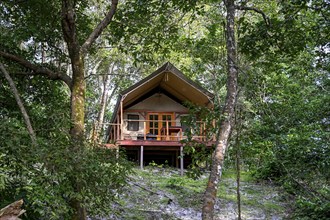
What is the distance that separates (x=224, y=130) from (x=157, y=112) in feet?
34.5

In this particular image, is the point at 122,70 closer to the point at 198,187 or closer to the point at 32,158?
the point at 198,187

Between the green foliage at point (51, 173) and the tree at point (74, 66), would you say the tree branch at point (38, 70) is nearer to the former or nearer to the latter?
the tree at point (74, 66)

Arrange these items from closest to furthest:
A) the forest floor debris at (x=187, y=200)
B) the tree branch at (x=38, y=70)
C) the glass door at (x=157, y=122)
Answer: the tree branch at (x=38, y=70) → the forest floor debris at (x=187, y=200) → the glass door at (x=157, y=122)

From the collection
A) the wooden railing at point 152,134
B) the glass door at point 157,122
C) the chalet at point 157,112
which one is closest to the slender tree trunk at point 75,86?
the chalet at point 157,112

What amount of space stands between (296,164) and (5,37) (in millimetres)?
7002

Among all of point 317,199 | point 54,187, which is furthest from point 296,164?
point 54,187

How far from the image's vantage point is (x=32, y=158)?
4.03 meters

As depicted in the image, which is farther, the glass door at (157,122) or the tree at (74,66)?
the glass door at (157,122)

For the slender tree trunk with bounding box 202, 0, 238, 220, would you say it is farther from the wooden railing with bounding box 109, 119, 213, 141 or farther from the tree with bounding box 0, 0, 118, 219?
the wooden railing with bounding box 109, 119, 213, 141

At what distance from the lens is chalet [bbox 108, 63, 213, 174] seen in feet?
43.7

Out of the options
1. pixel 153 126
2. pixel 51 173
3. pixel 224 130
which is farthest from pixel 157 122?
pixel 51 173

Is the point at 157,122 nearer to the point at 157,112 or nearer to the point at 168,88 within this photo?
the point at 157,112

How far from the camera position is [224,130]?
5.30 m

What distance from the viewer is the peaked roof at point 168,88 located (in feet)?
43.5
